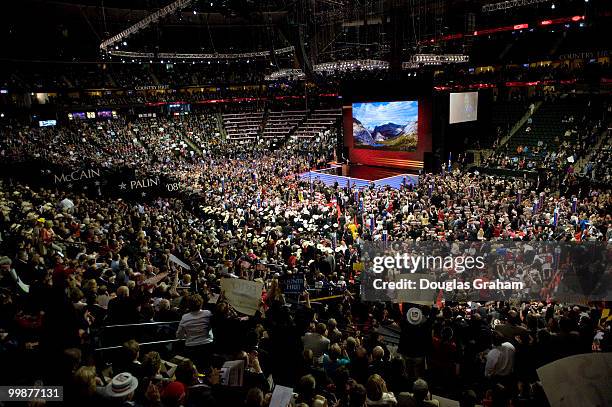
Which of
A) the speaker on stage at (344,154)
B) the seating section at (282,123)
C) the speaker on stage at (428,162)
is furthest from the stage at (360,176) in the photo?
the seating section at (282,123)

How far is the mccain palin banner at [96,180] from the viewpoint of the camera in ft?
58.8

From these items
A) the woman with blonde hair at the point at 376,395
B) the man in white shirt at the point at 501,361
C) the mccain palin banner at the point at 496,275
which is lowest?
the mccain palin banner at the point at 496,275

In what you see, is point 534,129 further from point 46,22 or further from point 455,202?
point 46,22

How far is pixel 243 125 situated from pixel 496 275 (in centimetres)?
3657

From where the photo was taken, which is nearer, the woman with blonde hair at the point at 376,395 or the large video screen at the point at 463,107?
the woman with blonde hair at the point at 376,395

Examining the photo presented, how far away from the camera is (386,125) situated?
2952 cm

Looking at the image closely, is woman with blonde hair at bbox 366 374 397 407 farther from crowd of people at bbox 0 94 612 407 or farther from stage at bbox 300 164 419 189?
stage at bbox 300 164 419 189

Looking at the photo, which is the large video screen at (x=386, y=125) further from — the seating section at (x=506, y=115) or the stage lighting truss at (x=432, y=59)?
the seating section at (x=506, y=115)

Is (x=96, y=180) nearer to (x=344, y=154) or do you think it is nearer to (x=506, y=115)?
(x=344, y=154)

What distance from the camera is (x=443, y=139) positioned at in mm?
27719

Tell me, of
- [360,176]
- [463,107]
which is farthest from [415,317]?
[463,107]

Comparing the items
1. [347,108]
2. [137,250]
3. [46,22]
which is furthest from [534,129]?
[46,22]

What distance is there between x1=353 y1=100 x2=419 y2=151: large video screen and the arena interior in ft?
0.49

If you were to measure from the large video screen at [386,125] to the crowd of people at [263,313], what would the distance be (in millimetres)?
11154
